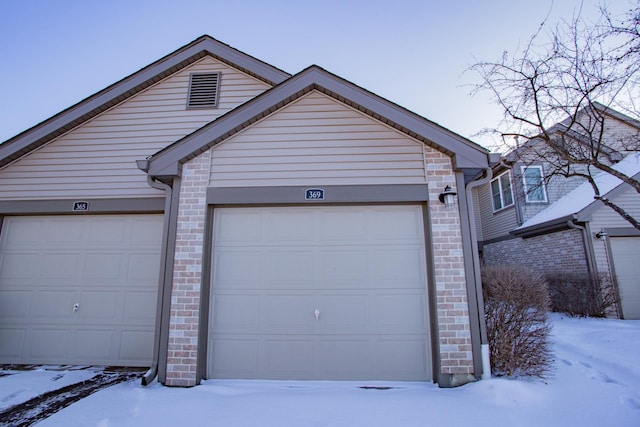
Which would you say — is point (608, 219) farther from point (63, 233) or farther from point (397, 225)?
point (63, 233)

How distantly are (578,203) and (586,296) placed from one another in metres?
3.03

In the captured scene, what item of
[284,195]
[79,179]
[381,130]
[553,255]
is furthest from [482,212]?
[79,179]

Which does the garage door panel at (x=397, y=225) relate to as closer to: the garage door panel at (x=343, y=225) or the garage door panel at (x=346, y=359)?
the garage door panel at (x=343, y=225)

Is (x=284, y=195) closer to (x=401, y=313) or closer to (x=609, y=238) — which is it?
(x=401, y=313)

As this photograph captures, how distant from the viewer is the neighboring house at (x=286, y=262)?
4734 mm

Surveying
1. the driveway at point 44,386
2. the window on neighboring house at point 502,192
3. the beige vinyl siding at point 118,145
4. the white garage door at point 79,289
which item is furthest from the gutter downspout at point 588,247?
the driveway at point 44,386

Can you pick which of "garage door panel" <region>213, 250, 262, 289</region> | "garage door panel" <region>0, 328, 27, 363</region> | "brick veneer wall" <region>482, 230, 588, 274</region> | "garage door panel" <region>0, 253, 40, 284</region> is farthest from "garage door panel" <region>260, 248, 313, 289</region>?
"brick veneer wall" <region>482, 230, 588, 274</region>

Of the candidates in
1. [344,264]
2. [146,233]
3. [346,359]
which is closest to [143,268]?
[146,233]

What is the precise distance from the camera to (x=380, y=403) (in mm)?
3891

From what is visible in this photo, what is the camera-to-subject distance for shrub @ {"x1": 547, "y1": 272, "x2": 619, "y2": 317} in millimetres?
8531

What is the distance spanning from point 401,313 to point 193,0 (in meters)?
9.37

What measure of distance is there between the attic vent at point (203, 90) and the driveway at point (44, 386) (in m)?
5.18

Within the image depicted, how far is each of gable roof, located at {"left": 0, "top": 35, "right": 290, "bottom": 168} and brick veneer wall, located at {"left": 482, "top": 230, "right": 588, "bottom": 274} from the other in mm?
9368

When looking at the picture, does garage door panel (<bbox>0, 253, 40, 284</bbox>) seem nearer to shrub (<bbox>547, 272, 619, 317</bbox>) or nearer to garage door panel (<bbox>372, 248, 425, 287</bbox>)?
garage door panel (<bbox>372, 248, 425, 287</bbox>)
